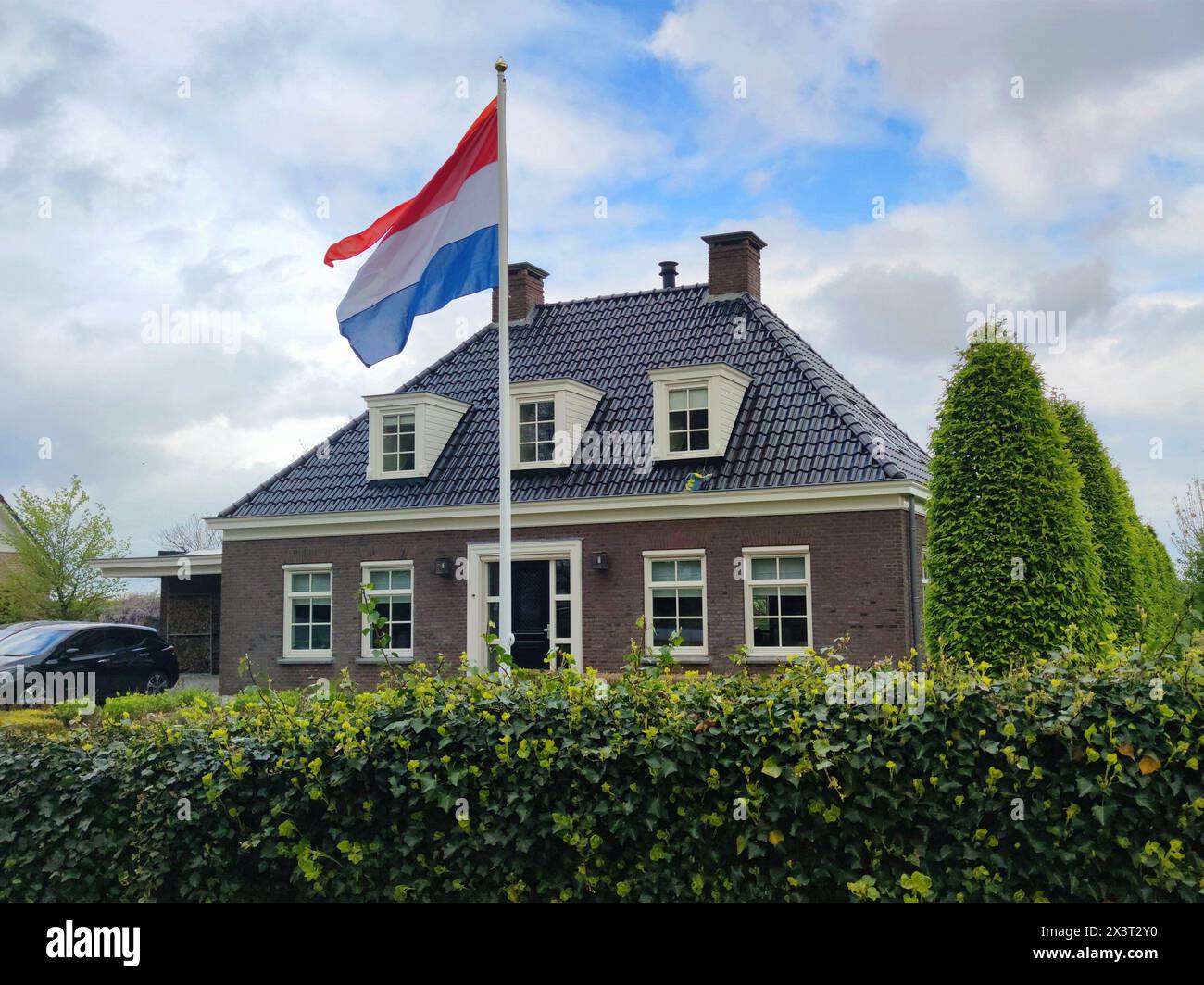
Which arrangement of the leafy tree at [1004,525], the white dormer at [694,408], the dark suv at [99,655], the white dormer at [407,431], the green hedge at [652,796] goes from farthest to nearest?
the white dormer at [407,431]
the dark suv at [99,655]
the white dormer at [694,408]
the leafy tree at [1004,525]
the green hedge at [652,796]

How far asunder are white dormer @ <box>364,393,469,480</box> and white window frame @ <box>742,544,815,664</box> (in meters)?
7.07

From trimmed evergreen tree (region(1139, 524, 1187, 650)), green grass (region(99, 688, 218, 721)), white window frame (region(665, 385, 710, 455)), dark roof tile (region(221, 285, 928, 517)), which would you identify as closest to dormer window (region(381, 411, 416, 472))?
dark roof tile (region(221, 285, 928, 517))

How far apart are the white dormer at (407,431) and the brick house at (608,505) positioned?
0.04 meters

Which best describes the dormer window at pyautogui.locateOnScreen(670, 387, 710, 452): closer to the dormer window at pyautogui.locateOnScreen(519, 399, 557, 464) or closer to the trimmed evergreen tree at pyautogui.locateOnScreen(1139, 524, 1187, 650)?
the dormer window at pyautogui.locateOnScreen(519, 399, 557, 464)

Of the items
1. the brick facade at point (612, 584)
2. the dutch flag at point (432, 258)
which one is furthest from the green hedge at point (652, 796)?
the brick facade at point (612, 584)

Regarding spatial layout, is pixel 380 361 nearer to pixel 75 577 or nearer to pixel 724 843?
pixel 724 843

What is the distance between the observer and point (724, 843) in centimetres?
522

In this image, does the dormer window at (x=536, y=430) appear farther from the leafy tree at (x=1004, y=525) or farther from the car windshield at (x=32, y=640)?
the car windshield at (x=32, y=640)

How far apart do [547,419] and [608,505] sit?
8.26 ft

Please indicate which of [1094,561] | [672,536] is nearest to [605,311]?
[672,536]

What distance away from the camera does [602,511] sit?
63.6 feet

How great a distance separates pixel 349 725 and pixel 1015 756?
3.27 meters

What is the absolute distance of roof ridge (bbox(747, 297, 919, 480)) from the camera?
57.6ft

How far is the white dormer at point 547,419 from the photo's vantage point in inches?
807
